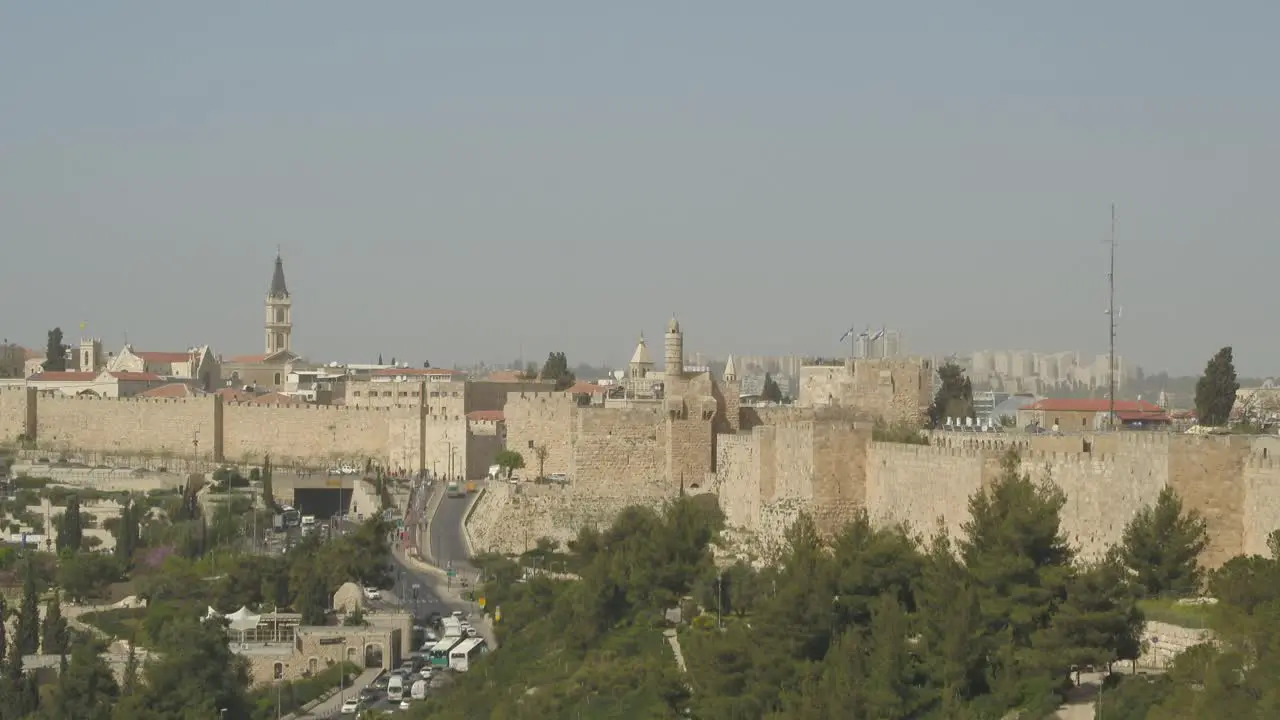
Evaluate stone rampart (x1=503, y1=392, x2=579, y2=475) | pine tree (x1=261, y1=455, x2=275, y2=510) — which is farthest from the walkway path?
pine tree (x1=261, y1=455, x2=275, y2=510)

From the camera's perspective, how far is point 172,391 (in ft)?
207

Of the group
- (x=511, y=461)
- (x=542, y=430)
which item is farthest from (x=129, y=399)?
(x=542, y=430)

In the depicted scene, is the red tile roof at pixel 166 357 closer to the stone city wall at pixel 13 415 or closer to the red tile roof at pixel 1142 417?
the stone city wall at pixel 13 415

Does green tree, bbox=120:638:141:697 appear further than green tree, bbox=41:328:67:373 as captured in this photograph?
No

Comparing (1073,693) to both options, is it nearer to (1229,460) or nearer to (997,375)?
(1229,460)

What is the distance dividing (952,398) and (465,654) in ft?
51.3

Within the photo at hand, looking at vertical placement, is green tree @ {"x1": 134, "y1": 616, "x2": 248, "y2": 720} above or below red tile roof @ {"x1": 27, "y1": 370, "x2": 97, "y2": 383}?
below

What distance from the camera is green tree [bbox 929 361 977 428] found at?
44188 mm

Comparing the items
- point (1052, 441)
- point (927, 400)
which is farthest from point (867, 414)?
point (1052, 441)

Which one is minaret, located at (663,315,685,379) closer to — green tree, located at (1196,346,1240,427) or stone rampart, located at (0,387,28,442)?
green tree, located at (1196,346,1240,427)

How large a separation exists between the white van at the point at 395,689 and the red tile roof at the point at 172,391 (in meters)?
30.0

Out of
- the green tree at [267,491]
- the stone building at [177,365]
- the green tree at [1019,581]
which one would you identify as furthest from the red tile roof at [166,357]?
the green tree at [1019,581]

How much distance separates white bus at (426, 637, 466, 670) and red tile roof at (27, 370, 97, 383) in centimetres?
3523

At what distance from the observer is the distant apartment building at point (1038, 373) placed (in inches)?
3334
